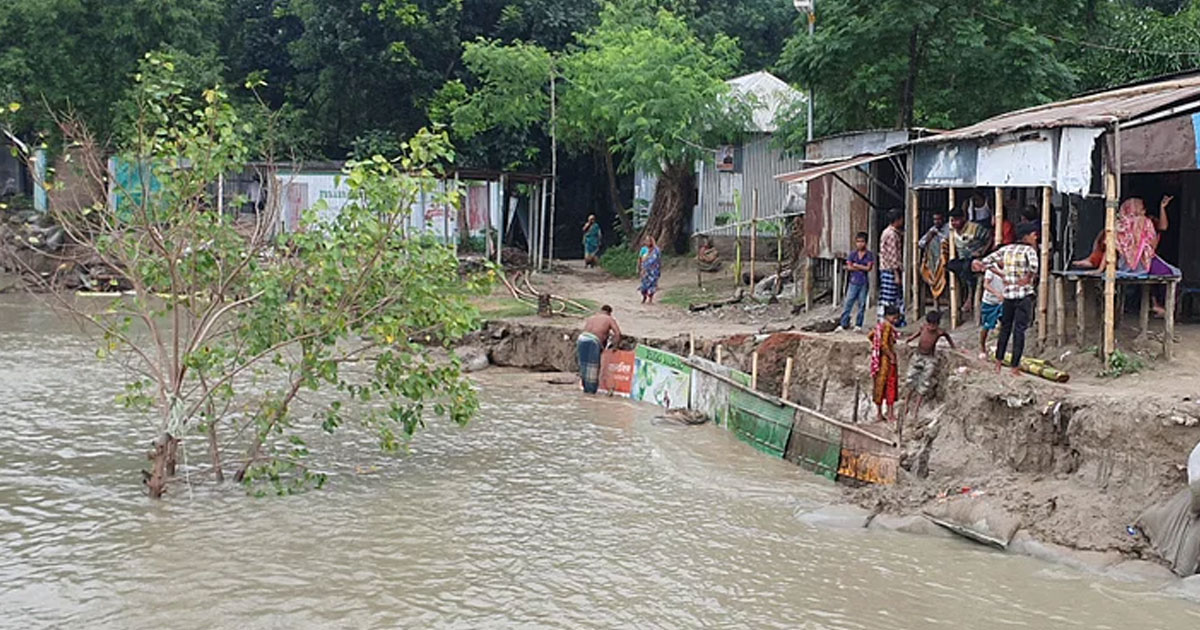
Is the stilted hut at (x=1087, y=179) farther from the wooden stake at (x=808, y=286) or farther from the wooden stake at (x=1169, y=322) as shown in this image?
the wooden stake at (x=808, y=286)

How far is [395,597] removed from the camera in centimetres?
983

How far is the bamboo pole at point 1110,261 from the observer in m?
12.3

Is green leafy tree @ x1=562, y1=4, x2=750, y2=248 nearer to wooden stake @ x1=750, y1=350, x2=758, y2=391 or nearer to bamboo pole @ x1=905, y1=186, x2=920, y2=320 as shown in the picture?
bamboo pole @ x1=905, y1=186, x2=920, y2=320

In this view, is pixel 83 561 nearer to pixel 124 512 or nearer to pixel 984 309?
pixel 124 512

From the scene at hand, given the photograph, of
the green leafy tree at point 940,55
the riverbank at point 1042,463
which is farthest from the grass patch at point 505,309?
the riverbank at point 1042,463

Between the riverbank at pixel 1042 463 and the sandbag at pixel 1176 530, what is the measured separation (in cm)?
13

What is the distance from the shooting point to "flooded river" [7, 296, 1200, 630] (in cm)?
943

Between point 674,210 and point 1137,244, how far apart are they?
1882 cm

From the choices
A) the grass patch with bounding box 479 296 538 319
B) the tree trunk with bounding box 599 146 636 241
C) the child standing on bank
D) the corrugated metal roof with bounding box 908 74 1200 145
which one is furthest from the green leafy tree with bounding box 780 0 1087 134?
the tree trunk with bounding box 599 146 636 241

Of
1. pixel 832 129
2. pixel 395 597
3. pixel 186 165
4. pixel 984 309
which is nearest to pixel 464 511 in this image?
pixel 395 597

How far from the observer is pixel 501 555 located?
1091 centimetres

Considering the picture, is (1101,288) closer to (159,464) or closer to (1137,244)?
(1137,244)

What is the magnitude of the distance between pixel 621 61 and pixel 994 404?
60.9ft

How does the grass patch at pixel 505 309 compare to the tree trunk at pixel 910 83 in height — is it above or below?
below
